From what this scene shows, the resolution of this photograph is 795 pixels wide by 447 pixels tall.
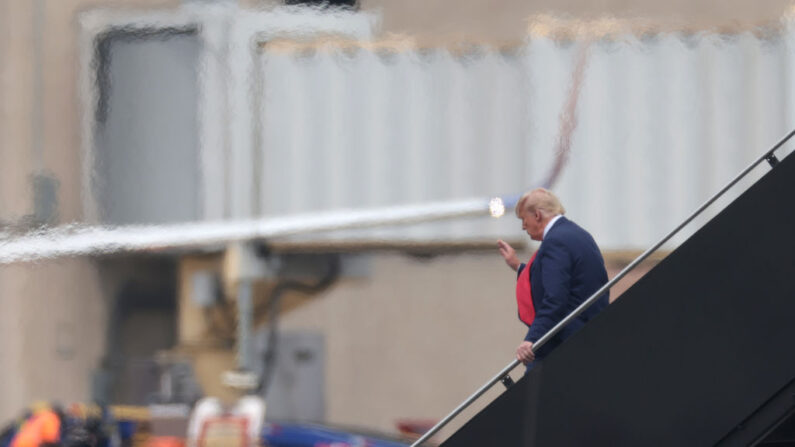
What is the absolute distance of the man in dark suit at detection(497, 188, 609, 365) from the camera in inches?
120

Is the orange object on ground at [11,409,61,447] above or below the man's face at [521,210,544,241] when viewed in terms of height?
below

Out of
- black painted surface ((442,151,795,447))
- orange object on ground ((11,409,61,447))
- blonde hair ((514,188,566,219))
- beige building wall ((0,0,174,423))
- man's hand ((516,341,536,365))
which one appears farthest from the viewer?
beige building wall ((0,0,174,423))

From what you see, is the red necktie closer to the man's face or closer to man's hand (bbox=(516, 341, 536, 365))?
the man's face

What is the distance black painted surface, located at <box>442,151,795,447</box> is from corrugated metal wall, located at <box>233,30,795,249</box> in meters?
6.08

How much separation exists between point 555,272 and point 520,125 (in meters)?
6.23

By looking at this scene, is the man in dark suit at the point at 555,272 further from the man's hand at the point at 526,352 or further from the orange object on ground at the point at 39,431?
the orange object on ground at the point at 39,431

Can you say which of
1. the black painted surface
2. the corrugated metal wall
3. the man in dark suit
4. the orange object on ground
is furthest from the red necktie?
the corrugated metal wall

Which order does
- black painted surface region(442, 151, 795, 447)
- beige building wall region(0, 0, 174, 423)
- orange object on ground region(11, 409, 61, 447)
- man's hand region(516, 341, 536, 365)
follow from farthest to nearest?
beige building wall region(0, 0, 174, 423)
orange object on ground region(11, 409, 61, 447)
man's hand region(516, 341, 536, 365)
black painted surface region(442, 151, 795, 447)

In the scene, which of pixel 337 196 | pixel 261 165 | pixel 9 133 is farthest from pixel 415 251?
pixel 9 133

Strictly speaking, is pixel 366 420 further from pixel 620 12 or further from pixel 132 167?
pixel 620 12

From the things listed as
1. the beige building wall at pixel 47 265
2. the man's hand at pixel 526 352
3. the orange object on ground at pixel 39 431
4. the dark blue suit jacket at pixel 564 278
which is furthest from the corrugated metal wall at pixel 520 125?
the man's hand at pixel 526 352

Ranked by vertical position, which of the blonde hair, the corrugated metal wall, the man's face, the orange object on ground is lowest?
the orange object on ground

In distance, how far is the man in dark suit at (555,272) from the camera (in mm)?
3045

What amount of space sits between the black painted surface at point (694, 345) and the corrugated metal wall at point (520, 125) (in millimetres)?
6080
